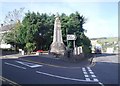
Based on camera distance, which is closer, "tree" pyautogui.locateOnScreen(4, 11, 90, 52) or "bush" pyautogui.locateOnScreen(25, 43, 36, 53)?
"bush" pyautogui.locateOnScreen(25, 43, 36, 53)

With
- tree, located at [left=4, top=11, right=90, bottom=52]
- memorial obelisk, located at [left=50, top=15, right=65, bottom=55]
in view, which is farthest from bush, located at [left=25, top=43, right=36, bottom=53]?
memorial obelisk, located at [left=50, top=15, right=65, bottom=55]

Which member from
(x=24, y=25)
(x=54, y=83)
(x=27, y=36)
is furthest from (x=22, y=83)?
(x=24, y=25)

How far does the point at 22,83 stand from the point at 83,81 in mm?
3558

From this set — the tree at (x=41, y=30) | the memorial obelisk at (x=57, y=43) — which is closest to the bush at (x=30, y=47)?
the tree at (x=41, y=30)

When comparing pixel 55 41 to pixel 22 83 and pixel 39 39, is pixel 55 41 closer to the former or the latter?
pixel 39 39

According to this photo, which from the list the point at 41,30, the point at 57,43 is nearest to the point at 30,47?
the point at 41,30

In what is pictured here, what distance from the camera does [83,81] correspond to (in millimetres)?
13984

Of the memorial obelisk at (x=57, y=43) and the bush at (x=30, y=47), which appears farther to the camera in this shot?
the bush at (x=30, y=47)

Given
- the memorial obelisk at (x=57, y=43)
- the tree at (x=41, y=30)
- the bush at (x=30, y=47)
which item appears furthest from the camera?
the tree at (x=41, y=30)

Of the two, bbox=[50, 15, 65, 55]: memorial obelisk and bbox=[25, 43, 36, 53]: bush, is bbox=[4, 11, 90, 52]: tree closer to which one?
bbox=[25, 43, 36, 53]: bush

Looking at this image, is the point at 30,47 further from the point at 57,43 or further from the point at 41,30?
the point at 57,43

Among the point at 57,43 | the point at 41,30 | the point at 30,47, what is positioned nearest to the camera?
the point at 57,43

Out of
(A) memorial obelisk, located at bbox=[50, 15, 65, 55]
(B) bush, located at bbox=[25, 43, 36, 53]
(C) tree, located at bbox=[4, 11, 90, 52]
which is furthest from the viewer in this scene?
(C) tree, located at bbox=[4, 11, 90, 52]

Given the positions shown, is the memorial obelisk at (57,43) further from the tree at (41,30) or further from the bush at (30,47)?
the bush at (30,47)
